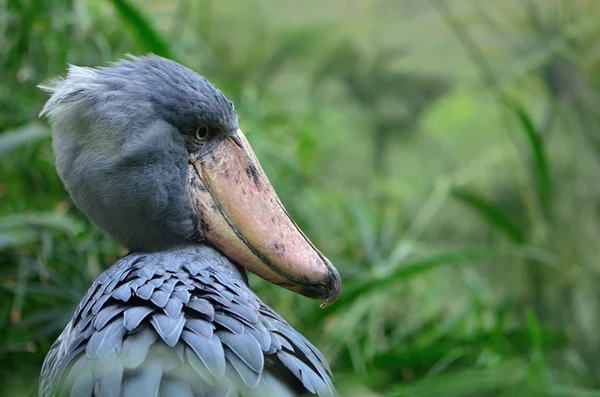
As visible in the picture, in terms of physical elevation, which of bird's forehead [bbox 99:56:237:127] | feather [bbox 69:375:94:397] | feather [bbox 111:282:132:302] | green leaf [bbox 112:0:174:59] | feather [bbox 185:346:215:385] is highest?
green leaf [bbox 112:0:174:59]

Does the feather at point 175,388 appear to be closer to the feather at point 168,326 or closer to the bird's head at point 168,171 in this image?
→ the feather at point 168,326

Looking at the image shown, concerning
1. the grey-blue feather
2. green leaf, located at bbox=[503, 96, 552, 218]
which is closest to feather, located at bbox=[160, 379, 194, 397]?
the grey-blue feather

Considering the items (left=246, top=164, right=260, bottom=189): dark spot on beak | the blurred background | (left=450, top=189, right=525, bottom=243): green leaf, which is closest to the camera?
(left=246, top=164, right=260, bottom=189): dark spot on beak

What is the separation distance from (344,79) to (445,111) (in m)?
0.71

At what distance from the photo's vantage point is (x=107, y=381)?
1.29 m

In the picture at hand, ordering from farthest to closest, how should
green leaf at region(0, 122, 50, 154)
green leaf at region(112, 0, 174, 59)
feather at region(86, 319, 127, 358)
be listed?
green leaf at region(112, 0, 174, 59), green leaf at region(0, 122, 50, 154), feather at region(86, 319, 127, 358)

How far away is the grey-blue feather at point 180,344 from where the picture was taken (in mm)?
1290

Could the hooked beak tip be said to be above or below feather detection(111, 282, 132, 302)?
below

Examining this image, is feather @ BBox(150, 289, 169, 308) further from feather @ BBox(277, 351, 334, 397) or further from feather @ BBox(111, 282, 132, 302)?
feather @ BBox(277, 351, 334, 397)

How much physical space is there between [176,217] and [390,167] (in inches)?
125

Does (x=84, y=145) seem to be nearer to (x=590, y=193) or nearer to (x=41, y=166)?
(x=41, y=166)

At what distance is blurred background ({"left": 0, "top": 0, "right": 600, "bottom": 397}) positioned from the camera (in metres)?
2.65

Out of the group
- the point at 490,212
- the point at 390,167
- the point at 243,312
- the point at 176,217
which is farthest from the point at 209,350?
the point at 390,167

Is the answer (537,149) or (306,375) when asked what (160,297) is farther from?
(537,149)
